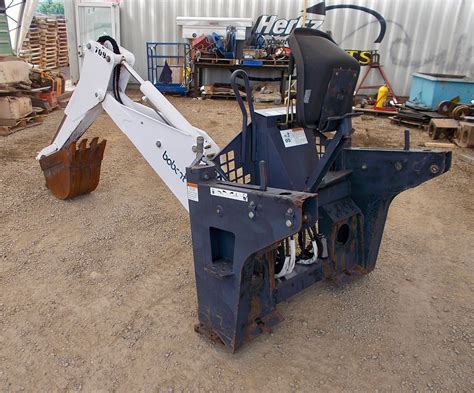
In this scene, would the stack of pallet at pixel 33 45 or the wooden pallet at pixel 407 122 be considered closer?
the wooden pallet at pixel 407 122

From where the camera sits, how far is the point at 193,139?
8.76 feet

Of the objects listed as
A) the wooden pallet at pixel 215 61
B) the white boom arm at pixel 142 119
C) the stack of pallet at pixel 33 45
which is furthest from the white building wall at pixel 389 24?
the white boom arm at pixel 142 119

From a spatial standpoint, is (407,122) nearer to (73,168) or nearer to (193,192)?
Result: (73,168)

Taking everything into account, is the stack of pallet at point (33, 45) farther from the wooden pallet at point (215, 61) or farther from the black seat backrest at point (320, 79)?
the black seat backrest at point (320, 79)

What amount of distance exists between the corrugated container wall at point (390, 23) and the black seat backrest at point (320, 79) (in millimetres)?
9333

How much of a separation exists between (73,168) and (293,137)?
7.59 ft

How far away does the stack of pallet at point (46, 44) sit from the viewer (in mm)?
12375

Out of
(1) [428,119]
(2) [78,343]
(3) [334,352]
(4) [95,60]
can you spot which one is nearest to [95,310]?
(2) [78,343]

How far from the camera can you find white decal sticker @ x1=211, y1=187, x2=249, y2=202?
206 centimetres

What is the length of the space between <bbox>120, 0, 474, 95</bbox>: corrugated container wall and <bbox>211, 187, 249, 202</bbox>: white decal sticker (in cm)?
993

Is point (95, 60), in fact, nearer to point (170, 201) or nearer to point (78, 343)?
point (170, 201)

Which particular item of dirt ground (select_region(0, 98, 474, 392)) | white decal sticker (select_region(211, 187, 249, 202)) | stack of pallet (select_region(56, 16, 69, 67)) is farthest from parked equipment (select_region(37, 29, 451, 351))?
stack of pallet (select_region(56, 16, 69, 67))

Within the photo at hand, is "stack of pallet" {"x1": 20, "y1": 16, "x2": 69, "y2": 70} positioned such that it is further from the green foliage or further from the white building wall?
the green foliage

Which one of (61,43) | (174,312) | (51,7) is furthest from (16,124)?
(51,7)
